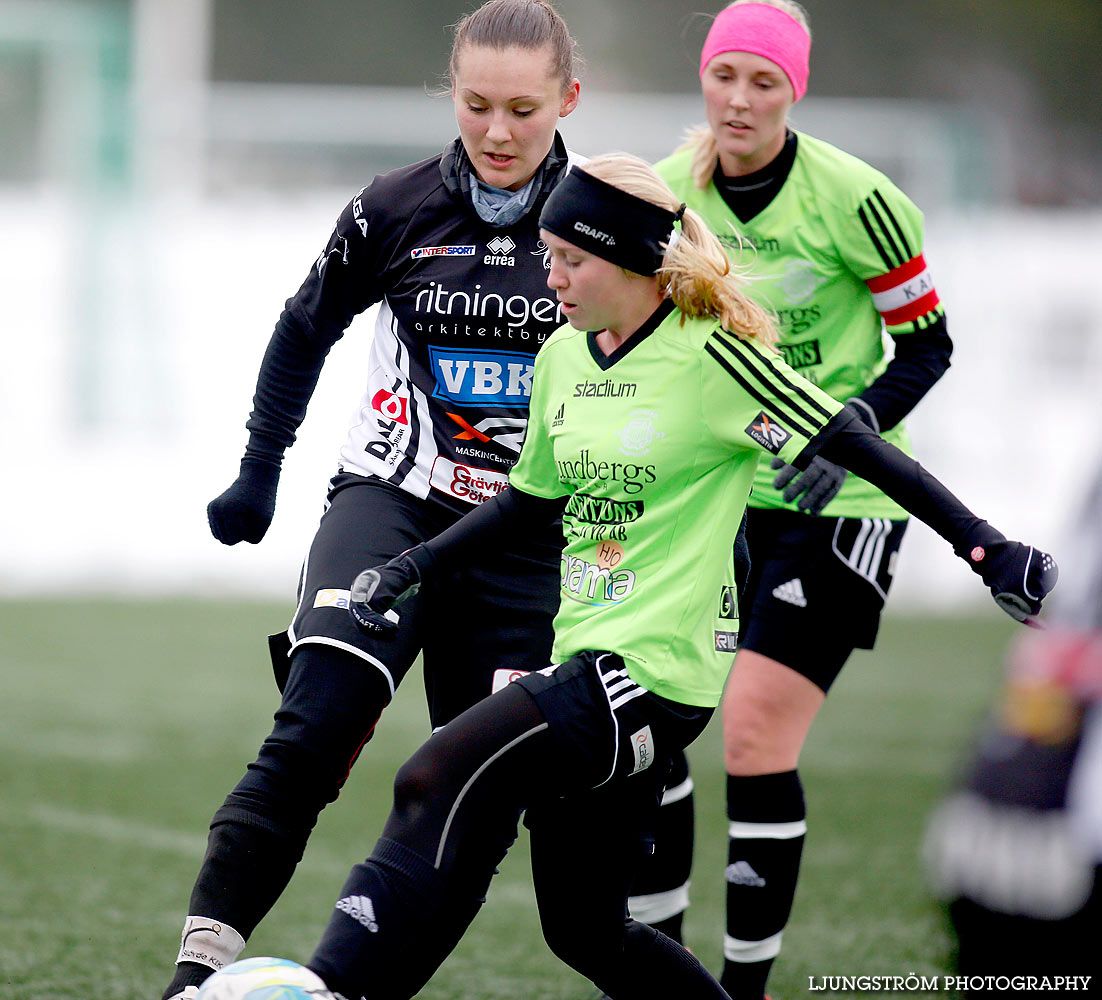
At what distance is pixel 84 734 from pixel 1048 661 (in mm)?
6472

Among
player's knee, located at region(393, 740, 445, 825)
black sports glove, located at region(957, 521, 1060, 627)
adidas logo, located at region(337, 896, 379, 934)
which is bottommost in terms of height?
adidas logo, located at region(337, 896, 379, 934)

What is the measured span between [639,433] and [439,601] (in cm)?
68

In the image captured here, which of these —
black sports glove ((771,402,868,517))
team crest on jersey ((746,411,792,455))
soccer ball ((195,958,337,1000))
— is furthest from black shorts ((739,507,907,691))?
soccer ball ((195,958,337,1000))

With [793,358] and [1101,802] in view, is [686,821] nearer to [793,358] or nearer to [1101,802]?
[793,358]

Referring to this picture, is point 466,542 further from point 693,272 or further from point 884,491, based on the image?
point 884,491

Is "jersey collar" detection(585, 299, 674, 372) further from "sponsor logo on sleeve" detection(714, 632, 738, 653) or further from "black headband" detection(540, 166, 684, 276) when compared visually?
"sponsor logo on sleeve" detection(714, 632, 738, 653)

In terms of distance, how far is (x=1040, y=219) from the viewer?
12805 mm

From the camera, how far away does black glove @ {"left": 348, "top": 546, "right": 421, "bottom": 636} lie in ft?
10.2

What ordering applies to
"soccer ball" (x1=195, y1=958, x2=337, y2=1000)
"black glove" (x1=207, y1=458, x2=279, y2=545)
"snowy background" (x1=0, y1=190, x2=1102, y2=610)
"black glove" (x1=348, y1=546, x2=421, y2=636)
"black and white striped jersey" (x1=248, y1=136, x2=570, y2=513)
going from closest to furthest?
"soccer ball" (x1=195, y1=958, x2=337, y2=1000) < "black glove" (x1=348, y1=546, x2=421, y2=636) < "black and white striped jersey" (x1=248, y1=136, x2=570, y2=513) < "black glove" (x1=207, y1=458, x2=279, y2=545) < "snowy background" (x1=0, y1=190, x2=1102, y2=610)

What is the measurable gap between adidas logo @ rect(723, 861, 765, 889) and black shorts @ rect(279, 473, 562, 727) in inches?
33.4

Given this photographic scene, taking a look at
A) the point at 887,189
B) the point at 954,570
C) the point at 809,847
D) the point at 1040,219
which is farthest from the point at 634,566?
the point at 1040,219

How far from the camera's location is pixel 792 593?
4062 mm

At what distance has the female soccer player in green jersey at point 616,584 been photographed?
2.85 metres

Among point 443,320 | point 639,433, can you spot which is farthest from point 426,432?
point 639,433
